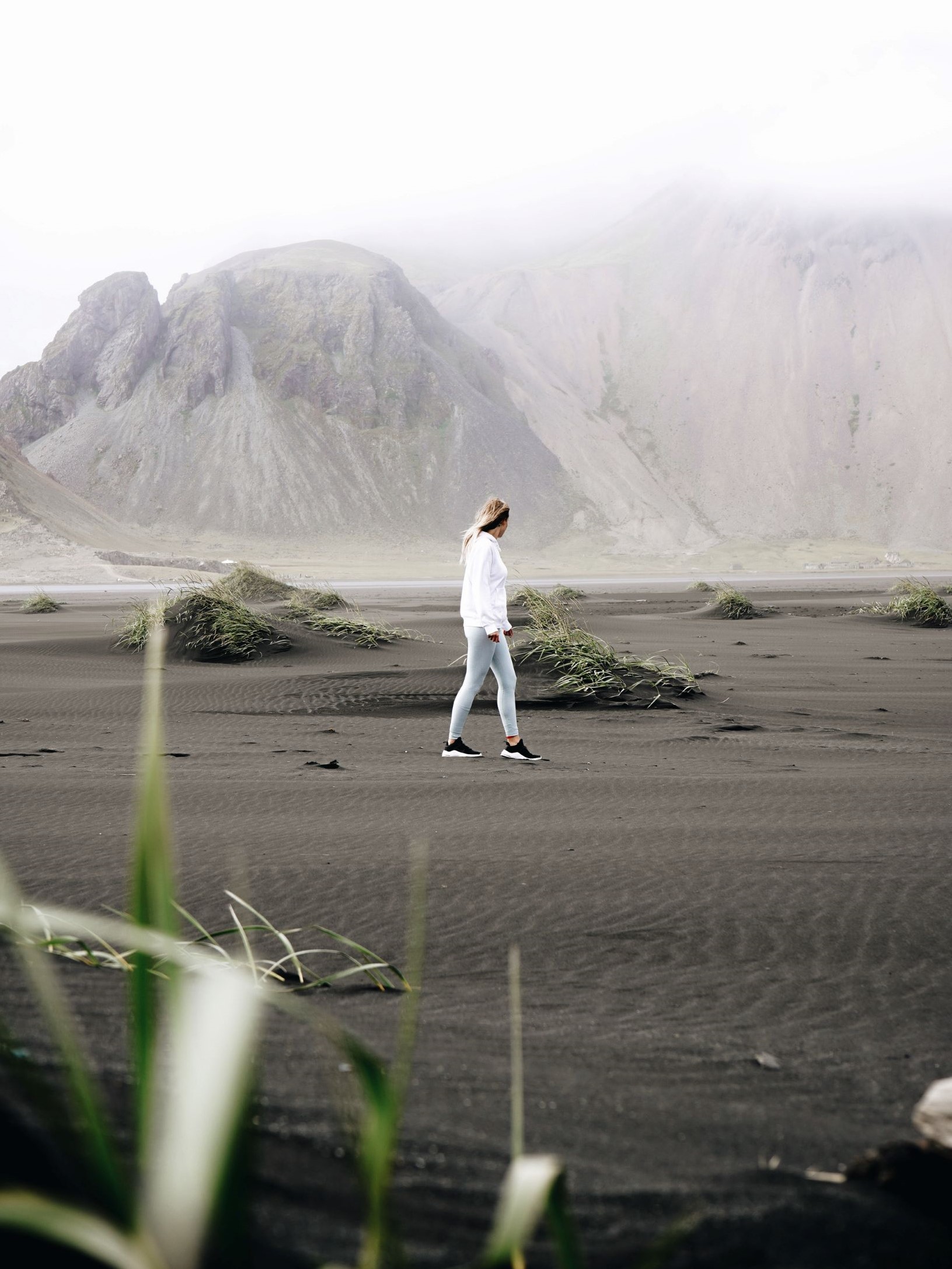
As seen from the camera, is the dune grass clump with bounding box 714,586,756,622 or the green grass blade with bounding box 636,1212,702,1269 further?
the dune grass clump with bounding box 714,586,756,622

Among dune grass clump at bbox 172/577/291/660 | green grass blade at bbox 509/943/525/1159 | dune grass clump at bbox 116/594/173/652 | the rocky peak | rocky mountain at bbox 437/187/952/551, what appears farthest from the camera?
rocky mountain at bbox 437/187/952/551

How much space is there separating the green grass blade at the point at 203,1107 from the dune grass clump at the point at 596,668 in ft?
33.1

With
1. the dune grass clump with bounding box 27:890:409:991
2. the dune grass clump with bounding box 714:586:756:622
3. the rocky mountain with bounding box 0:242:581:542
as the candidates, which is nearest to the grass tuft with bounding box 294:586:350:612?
the dune grass clump with bounding box 714:586:756:622

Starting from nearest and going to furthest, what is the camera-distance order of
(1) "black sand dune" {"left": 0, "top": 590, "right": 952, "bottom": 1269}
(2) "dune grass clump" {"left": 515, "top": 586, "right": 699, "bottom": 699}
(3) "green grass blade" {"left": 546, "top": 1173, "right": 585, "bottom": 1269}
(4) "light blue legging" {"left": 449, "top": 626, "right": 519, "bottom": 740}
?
(3) "green grass blade" {"left": 546, "top": 1173, "right": 585, "bottom": 1269} < (1) "black sand dune" {"left": 0, "top": 590, "right": 952, "bottom": 1269} < (4) "light blue legging" {"left": 449, "top": 626, "right": 519, "bottom": 740} < (2) "dune grass clump" {"left": 515, "top": 586, "right": 699, "bottom": 699}

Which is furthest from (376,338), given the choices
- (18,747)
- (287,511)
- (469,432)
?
(18,747)

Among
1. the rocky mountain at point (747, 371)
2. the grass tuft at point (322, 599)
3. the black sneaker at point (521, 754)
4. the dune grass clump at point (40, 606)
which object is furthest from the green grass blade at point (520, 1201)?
the rocky mountain at point (747, 371)

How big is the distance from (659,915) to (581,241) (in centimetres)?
12173

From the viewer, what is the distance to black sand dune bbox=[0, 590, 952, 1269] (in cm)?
167

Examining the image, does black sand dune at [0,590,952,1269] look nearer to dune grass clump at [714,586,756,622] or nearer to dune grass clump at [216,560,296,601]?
dune grass clump at [714,586,756,622]

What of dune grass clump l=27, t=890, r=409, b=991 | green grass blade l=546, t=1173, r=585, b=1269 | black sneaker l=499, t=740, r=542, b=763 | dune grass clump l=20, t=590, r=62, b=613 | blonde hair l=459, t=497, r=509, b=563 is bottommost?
dune grass clump l=20, t=590, r=62, b=613

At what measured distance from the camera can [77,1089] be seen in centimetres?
91

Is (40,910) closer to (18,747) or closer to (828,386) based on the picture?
(18,747)

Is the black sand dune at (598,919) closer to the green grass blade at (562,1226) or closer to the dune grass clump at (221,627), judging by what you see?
the green grass blade at (562,1226)

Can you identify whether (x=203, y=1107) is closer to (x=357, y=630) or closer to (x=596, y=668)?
(x=596, y=668)
